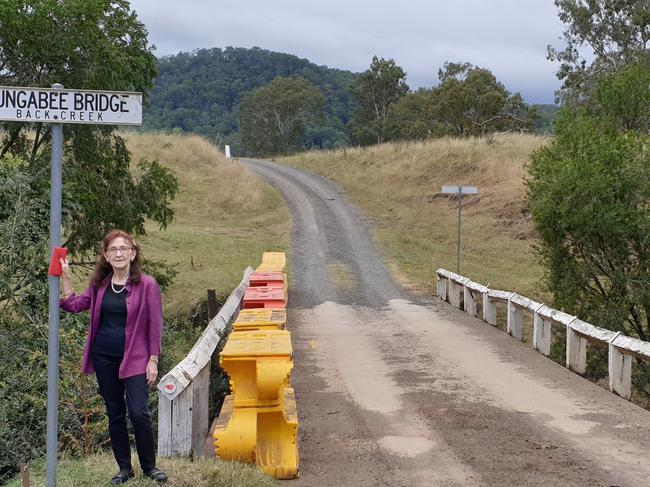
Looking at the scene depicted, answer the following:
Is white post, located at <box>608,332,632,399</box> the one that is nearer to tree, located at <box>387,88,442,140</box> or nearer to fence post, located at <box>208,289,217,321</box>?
fence post, located at <box>208,289,217,321</box>

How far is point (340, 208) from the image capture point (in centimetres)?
3462

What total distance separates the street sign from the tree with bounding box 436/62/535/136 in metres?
47.7

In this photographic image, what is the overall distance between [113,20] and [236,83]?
114617mm

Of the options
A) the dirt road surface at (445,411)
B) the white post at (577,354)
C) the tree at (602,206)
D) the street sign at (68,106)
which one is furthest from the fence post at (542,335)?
the street sign at (68,106)

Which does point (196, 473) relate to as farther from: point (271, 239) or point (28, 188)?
point (271, 239)

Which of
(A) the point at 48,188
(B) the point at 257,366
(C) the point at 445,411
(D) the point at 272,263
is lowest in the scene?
(C) the point at 445,411

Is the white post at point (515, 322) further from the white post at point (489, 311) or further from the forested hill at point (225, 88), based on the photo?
the forested hill at point (225, 88)

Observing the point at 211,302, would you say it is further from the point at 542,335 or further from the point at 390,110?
the point at 390,110

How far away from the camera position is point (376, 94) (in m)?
71.4

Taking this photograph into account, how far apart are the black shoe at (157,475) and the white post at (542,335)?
26.3ft

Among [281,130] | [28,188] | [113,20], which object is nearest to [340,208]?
[113,20]

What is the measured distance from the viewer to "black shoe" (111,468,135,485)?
4.64 metres

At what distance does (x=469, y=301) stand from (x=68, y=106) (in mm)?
12694

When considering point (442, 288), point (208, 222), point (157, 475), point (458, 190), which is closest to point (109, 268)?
point (157, 475)
